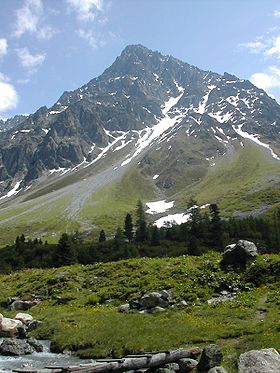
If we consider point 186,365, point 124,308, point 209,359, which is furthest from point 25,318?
point 209,359

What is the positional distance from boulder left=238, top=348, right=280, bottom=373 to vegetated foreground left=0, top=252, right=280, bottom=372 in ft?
4.76

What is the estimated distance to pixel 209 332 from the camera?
83.8ft

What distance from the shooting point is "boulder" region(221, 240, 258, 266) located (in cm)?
4050

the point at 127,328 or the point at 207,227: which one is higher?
the point at 127,328

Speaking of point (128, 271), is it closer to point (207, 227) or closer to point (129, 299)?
point (129, 299)

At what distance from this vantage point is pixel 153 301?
34312 mm

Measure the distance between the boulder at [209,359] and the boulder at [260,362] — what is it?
130 centimetres

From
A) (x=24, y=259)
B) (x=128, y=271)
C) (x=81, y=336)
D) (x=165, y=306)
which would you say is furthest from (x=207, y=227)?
(x=81, y=336)

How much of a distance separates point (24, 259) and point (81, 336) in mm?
64415

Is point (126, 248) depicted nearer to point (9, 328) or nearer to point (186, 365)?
point (9, 328)

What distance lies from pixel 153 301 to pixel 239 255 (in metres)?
10.9

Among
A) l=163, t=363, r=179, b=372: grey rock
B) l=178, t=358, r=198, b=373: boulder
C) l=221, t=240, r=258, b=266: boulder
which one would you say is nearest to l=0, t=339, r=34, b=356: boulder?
l=163, t=363, r=179, b=372: grey rock

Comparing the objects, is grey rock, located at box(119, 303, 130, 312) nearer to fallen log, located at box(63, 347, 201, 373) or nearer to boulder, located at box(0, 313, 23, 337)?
boulder, located at box(0, 313, 23, 337)

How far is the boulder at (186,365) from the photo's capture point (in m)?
19.7
